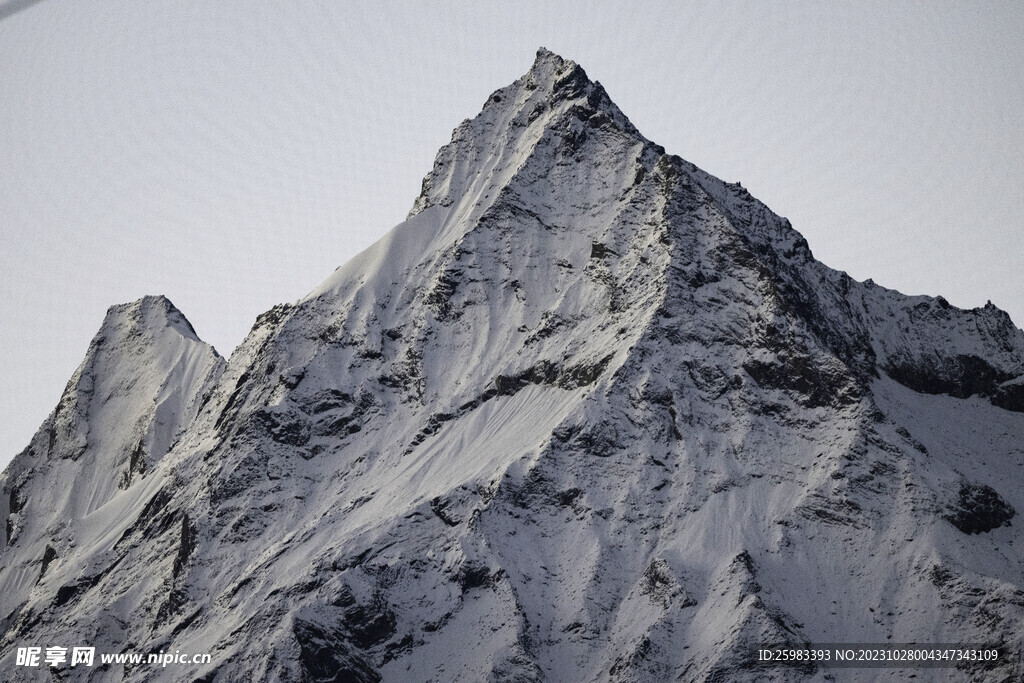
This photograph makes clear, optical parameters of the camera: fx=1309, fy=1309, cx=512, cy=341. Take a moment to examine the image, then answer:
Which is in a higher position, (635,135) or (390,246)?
(635,135)

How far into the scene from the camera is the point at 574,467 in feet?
481

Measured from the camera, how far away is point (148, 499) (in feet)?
597

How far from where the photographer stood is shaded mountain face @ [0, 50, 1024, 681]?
132 metres

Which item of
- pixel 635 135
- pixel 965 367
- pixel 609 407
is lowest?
pixel 609 407

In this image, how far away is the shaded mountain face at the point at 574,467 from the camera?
13250 cm

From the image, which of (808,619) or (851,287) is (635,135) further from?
(808,619)

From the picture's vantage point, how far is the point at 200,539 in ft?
518

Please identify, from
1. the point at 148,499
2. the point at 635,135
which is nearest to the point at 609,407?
the point at 635,135

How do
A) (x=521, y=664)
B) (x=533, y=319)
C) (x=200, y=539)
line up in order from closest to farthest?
(x=521, y=664)
(x=200, y=539)
(x=533, y=319)

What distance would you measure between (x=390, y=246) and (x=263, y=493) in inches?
1852

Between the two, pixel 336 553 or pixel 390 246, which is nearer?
pixel 336 553

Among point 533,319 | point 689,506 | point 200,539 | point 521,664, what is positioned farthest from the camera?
point 533,319

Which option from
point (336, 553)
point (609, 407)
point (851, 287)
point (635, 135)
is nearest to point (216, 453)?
point (336, 553)

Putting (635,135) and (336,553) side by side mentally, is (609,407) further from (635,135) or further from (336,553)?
(635,135)
